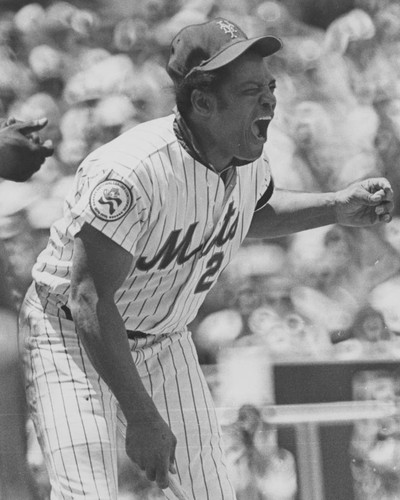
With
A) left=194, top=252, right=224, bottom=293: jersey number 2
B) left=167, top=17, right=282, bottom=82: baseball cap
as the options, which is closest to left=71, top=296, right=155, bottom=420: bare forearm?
left=194, top=252, right=224, bottom=293: jersey number 2

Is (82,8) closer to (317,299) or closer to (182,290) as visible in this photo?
(182,290)

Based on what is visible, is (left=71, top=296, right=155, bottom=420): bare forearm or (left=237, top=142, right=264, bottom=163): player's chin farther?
(left=237, top=142, right=264, bottom=163): player's chin

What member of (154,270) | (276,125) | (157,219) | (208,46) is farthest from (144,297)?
(276,125)

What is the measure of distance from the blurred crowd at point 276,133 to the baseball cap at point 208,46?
343 mm

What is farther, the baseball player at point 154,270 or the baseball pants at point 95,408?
the baseball pants at point 95,408

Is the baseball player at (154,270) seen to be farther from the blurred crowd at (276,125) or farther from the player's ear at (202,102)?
the blurred crowd at (276,125)

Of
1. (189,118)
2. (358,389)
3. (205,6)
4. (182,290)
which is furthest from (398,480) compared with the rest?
(205,6)

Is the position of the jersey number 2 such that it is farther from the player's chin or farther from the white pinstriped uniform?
the player's chin

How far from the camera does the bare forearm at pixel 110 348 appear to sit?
3.78 ft

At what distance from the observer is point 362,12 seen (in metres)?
1.68

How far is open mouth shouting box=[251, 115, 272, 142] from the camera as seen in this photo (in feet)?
4.21

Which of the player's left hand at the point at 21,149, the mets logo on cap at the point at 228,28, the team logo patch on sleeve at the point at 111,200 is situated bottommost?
the team logo patch on sleeve at the point at 111,200

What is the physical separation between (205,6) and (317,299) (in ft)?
2.04

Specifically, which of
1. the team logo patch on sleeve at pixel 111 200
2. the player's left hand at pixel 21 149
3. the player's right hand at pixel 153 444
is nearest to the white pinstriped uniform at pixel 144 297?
the team logo patch on sleeve at pixel 111 200
